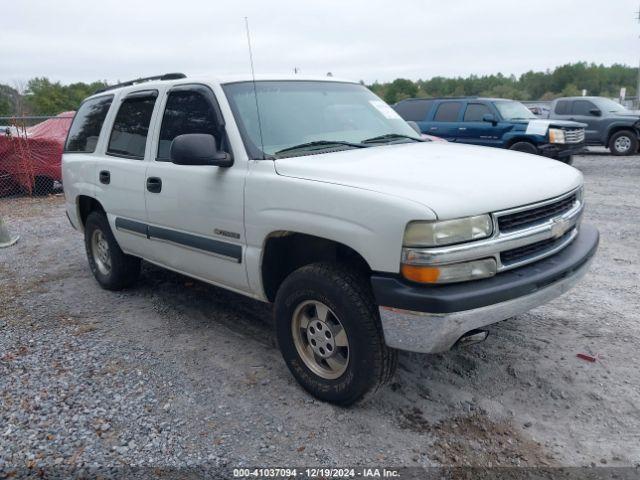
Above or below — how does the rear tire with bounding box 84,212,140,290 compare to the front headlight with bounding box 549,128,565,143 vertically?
below

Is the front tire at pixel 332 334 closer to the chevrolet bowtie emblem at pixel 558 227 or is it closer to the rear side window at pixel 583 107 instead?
the chevrolet bowtie emblem at pixel 558 227

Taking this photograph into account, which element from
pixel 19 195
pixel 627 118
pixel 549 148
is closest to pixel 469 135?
pixel 549 148

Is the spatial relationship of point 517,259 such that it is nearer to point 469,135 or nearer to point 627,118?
point 469,135

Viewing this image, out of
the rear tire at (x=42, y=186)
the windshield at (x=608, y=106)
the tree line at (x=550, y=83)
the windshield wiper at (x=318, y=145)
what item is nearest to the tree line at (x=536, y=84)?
the tree line at (x=550, y=83)

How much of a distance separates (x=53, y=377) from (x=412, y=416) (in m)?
2.34

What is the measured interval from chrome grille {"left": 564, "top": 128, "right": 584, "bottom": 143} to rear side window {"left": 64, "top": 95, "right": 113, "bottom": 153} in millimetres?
10376

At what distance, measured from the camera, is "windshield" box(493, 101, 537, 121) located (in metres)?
12.7

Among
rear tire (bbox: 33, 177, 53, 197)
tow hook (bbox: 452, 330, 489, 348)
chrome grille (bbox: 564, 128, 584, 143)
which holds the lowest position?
rear tire (bbox: 33, 177, 53, 197)

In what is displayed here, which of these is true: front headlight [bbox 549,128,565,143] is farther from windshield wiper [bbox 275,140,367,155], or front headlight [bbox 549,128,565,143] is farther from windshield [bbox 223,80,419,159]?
windshield wiper [bbox 275,140,367,155]

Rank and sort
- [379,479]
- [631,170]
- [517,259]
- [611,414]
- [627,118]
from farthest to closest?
[627,118] → [631,170] → [611,414] → [517,259] → [379,479]

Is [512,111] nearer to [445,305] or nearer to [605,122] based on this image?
[605,122]

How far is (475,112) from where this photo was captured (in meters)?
12.9

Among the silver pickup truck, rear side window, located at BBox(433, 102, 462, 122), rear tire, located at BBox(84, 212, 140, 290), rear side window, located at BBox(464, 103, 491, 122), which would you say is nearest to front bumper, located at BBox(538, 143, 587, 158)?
rear side window, located at BBox(464, 103, 491, 122)

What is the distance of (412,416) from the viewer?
3.09 meters
